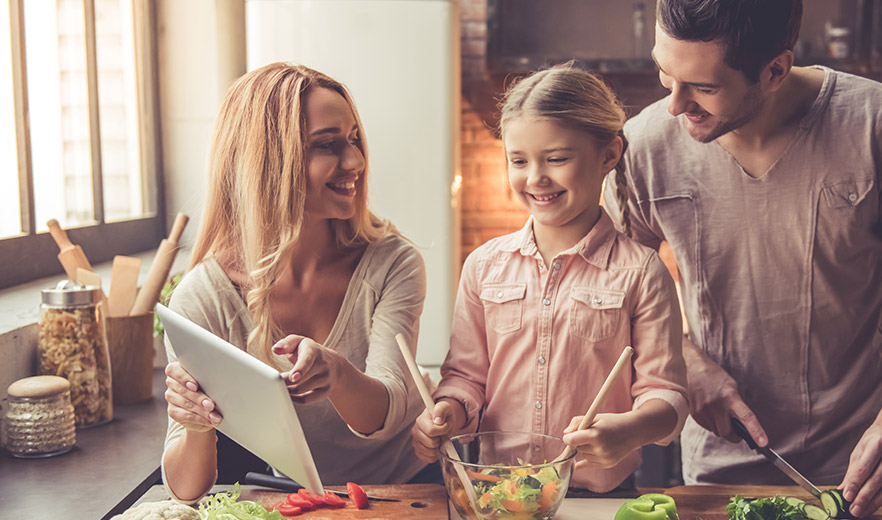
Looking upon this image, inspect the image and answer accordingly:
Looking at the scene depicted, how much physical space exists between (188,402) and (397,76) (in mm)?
1593

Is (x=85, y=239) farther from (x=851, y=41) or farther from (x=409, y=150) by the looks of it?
(x=851, y=41)

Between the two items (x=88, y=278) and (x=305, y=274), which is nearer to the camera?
(x=305, y=274)

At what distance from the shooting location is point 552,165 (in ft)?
3.93

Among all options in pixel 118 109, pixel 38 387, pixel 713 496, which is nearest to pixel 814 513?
pixel 713 496

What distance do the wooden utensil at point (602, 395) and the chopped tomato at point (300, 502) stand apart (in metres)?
0.36

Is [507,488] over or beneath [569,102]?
beneath

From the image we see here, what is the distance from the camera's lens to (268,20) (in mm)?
2420

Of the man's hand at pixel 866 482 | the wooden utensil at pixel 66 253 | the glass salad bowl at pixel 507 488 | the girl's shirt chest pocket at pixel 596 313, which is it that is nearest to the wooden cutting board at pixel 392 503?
the glass salad bowl at pixel 507 488

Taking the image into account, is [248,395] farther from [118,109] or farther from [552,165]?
[118,109]

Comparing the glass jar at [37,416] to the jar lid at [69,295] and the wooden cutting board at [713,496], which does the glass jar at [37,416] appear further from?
the wooden cutting board at [713,496]

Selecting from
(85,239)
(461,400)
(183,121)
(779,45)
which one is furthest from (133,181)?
(779,45)

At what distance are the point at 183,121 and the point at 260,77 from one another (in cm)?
165

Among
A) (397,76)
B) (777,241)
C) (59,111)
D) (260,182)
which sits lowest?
(777,241)

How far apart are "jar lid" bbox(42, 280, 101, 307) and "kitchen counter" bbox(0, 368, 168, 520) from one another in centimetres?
26
